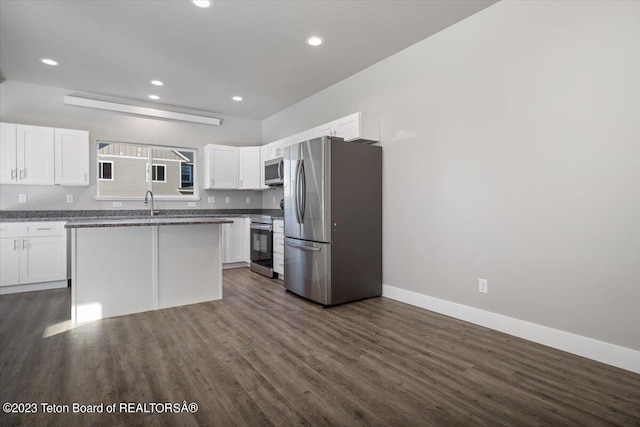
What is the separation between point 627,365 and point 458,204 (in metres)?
1.60

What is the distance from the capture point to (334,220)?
346 centimetres

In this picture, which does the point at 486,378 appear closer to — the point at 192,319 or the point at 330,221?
the point at 330,221

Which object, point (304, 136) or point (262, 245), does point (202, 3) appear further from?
point (262, 245)

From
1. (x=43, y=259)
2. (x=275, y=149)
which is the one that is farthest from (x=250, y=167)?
(x=43, y=259)

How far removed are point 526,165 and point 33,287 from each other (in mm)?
5847

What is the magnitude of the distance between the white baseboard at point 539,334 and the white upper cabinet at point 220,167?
392 centimetres

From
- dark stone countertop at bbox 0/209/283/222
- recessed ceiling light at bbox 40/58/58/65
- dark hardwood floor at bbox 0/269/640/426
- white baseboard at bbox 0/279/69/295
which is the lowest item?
dark hardwood floor at bbox 0/269/640/426

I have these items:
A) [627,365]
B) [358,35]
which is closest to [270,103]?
[358,35]

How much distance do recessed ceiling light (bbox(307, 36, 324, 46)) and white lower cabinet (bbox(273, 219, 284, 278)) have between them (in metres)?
2.36

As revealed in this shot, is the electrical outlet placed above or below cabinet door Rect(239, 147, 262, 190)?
below

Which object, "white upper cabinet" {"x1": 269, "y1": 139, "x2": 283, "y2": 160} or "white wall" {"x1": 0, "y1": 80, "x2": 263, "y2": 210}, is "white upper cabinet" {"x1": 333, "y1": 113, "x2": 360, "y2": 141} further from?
"white wall" {"x1": 0, "y1": 80, "x2": 263, "y2": 210}

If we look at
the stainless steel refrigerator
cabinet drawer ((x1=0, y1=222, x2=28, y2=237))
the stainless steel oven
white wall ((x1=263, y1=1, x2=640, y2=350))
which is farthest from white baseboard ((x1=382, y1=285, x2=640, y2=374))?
cabinet drawer ((x1=0, y1=222, x2=28, y2=237))

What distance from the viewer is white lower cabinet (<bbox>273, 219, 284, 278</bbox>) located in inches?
186

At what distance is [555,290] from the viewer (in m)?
2.43
